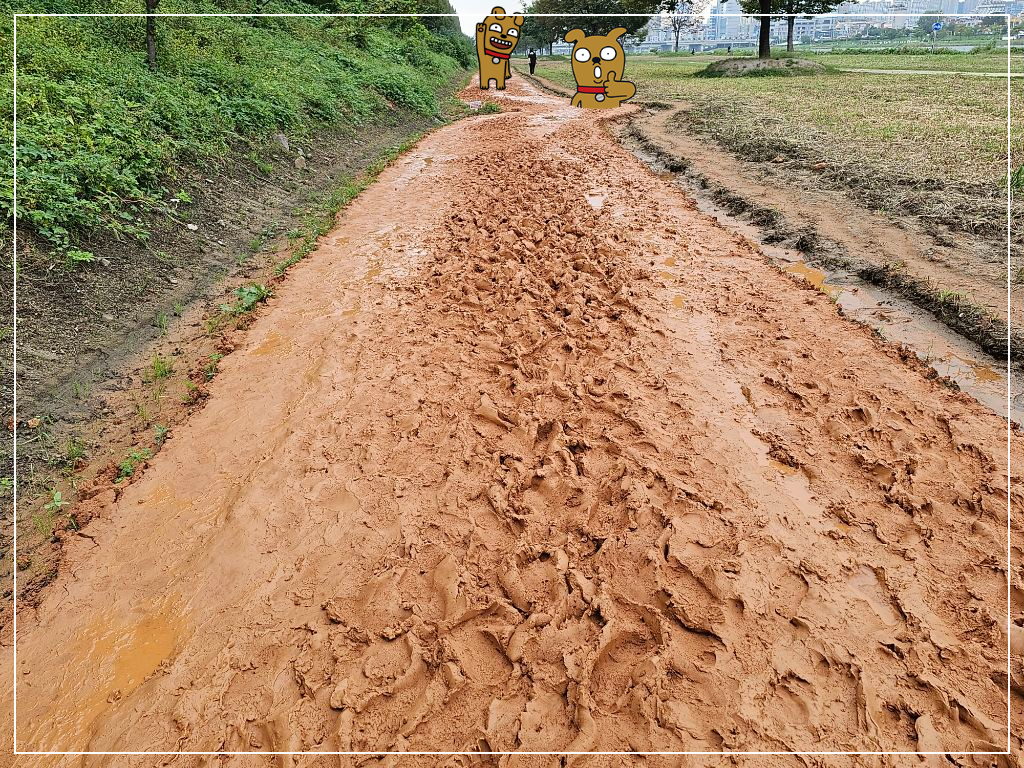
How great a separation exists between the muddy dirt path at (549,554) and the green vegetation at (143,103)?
235 centimetres

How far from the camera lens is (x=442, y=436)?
367 centimetres

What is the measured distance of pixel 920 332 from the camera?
4.62m

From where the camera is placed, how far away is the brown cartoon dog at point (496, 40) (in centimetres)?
826

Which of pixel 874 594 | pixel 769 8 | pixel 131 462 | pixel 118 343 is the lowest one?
pixel 874 594

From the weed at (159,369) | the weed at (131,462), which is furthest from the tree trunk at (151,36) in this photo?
the weed at (131,462)

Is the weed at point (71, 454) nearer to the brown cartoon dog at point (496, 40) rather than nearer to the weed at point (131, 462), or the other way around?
the weed at point (131, 462)

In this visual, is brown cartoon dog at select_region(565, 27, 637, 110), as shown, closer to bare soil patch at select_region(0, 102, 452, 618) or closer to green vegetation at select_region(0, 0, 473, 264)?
bare soil patch at select_region(0, 102, 452, 618)

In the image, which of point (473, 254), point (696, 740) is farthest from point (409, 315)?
point (696, 740)

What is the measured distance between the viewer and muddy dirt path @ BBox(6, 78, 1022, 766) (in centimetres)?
218

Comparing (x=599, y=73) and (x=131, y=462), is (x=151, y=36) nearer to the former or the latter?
(x=599, y=73)

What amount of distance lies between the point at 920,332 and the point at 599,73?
196 inches

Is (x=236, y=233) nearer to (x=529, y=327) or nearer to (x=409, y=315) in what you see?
(x=409, y=315)

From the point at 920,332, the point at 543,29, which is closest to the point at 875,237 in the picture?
the point at 920,332

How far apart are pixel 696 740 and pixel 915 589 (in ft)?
4.46
